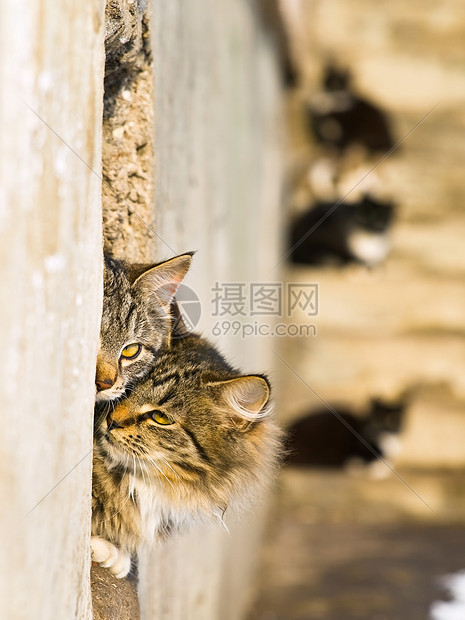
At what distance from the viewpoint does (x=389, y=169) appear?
5.08m

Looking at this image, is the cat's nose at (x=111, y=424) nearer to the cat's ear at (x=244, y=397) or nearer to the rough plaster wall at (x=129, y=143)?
the cat's ear at (x=244, y=397)

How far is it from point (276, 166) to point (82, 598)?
13.1 feet

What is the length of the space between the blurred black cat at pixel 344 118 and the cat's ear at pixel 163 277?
3.75 meters

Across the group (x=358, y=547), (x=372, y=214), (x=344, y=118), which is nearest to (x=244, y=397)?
(x=358, y=547)

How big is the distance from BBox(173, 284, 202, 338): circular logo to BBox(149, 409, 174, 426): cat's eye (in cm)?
29

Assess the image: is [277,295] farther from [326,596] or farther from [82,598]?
[82,598]

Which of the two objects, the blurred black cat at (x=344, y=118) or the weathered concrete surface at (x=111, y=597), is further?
the blurred black cat at (x=344, y=118)

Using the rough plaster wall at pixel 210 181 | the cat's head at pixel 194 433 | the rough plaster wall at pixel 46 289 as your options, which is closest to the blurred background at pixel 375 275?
the rough plaster wall at pixel 210 181

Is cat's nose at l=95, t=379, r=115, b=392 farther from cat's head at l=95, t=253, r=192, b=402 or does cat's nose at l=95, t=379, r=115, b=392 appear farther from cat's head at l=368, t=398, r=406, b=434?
cat's head at l=368, t=398, r=406, b=434

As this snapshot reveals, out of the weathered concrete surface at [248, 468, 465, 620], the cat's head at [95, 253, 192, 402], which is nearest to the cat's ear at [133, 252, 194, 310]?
the cat's head at [95, 253, 192, 402]

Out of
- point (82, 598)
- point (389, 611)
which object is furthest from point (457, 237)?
point (82, 598)

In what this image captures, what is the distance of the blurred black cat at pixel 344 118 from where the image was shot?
5098 millimetres

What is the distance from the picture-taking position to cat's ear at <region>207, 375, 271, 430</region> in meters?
1.47

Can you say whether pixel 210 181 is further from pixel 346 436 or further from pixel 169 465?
pixel 346 436
